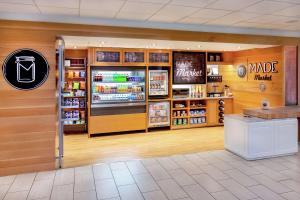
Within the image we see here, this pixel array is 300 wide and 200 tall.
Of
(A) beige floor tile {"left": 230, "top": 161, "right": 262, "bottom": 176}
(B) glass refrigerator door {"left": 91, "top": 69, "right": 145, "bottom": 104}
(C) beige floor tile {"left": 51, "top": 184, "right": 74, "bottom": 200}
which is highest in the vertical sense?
(B) glass refrigerator door {"left": 91, "top": 69, "right": 145, "bottom": 104}

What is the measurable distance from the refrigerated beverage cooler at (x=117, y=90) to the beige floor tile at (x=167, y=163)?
249 centimetres

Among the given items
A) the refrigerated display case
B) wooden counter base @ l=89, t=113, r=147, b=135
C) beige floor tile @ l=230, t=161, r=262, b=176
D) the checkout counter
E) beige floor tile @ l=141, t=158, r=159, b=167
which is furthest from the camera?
the refrigerated display case

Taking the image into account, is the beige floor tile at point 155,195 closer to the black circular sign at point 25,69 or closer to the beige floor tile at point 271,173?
the beige floor tile at point 271,173

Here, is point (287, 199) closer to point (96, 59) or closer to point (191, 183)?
point (191, 183)

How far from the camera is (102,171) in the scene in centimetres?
423

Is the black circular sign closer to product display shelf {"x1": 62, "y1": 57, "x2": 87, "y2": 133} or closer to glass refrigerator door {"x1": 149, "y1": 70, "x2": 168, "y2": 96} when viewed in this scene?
product display shelf {"x1": 62, "y1": 57, "x2": 87, "y2": 133}

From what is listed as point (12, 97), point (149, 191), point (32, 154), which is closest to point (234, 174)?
point (149, 191)

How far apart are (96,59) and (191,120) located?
343cm

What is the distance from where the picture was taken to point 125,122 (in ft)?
22.8

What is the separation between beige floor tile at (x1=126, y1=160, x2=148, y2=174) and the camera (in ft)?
13.8

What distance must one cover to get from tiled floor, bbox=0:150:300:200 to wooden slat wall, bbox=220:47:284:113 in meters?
2.04

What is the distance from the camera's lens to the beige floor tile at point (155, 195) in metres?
3.29

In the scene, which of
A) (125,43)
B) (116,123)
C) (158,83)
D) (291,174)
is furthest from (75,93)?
(291,174)

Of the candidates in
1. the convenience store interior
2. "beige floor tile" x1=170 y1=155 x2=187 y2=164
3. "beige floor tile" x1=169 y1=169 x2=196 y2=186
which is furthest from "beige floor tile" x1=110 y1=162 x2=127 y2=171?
"beige floor tile" x1=170 y1=155 x2=187 y2=164
